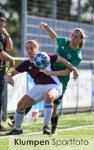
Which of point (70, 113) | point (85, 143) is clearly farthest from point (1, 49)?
point (70, 113)

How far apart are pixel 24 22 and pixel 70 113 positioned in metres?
3.16

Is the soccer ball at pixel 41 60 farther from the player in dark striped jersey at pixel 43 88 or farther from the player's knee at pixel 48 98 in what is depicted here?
the player's knee at pixel 48 98

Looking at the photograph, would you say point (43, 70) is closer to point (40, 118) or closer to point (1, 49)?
point (1, 49)

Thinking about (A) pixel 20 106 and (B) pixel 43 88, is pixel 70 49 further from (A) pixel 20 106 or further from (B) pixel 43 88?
(A) pixel 20 106

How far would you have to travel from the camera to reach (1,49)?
11500 mm

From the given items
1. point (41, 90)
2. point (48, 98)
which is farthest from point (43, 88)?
point (48, 98)

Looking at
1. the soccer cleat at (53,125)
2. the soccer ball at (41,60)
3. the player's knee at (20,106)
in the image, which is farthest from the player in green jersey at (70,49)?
the player's knee at (20,106)

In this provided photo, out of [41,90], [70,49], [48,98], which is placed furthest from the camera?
[70,49]

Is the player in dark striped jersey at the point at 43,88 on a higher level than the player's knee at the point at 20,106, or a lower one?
higher

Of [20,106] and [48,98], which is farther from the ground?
[48,98]

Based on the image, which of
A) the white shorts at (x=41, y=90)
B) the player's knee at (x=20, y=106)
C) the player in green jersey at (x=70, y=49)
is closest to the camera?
the white shorts at (x=41, y=90)

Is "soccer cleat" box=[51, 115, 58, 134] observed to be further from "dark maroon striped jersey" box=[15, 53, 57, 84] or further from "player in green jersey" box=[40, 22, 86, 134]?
"dark maroon striped jersey" box=[15, 53, 57, 84]

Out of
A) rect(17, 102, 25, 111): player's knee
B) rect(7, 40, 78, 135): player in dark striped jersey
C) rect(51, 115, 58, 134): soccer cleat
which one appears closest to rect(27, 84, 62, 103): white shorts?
rect(7, 40, 78, 135): player in dark striped jersey

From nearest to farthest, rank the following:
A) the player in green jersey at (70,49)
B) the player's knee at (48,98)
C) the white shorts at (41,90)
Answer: the player's knee at (48,98)
the white shorts at (41,90)
the player in green jersey at (70,49)
